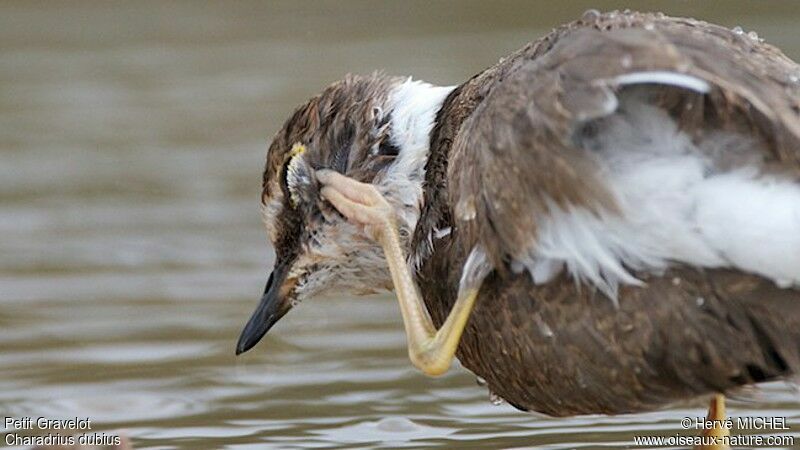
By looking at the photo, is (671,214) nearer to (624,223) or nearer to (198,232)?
(624,223)

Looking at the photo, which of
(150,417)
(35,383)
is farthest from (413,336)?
(35,383)

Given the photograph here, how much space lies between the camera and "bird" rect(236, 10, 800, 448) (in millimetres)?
5633

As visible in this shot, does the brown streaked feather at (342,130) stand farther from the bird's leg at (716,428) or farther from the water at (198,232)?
the bird's leg at (716,428)

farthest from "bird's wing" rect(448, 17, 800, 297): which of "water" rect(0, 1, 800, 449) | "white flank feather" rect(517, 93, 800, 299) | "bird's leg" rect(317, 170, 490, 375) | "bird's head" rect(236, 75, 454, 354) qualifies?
"bird's head" rect(236, 75, 454, 354)

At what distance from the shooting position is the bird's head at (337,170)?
7207mm

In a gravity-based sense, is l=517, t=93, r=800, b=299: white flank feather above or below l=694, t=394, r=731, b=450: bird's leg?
above

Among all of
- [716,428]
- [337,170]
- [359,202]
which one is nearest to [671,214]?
[359,202]

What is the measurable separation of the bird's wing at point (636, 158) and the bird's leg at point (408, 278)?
419 millimetres

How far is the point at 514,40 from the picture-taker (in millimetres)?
14547

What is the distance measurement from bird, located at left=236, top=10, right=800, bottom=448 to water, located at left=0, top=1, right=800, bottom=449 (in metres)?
0.69

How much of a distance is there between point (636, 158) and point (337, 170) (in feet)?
6.18

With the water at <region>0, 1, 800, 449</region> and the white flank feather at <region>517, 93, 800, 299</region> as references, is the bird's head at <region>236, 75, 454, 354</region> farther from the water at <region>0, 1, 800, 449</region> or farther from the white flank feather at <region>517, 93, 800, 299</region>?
the white flank feather at <region>517, 93, 800, 299</region>

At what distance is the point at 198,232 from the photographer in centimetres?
1107

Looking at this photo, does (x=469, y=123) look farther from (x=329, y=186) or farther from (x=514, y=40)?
(x=514, y=40)
